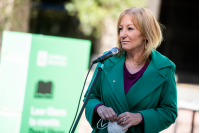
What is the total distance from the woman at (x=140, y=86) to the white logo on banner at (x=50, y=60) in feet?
4.02

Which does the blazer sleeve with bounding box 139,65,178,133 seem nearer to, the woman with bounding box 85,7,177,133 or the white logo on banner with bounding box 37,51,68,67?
the woman with bounding box 85,7,177,133

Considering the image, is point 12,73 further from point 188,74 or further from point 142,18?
point 188,74

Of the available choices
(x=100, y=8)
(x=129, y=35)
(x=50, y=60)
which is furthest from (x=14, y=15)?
(x=129, y=35)

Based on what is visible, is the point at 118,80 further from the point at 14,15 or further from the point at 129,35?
the point at 14,15

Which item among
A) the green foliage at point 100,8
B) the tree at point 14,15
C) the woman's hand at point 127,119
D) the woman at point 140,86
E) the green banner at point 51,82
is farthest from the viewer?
the green foliage at point 100,8

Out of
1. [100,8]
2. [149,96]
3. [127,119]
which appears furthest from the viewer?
[100,8]

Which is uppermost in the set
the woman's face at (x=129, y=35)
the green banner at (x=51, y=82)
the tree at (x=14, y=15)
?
the tree at (x=14, y=15)

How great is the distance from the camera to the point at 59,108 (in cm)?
323

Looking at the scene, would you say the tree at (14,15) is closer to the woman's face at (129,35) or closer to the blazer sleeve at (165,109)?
the woman's face at (129,35)

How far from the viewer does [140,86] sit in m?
1.92

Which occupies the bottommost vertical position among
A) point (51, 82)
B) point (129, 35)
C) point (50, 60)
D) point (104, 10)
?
point (51, 82)

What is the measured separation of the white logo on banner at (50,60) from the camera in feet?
10.4

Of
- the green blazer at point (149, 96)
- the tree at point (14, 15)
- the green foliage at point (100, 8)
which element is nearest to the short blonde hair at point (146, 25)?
the green blazer at point (149, 96)

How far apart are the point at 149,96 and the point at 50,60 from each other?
1.59 m
